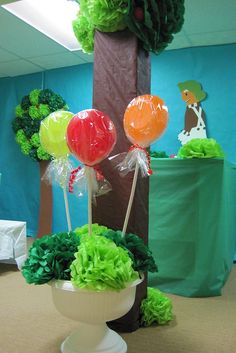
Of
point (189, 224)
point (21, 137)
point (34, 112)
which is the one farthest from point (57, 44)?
point (189, 224)

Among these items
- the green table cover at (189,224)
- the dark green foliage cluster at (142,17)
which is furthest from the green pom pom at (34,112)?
the dark green foliage cluster at (142,17)

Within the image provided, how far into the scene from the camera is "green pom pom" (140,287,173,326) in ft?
6.30

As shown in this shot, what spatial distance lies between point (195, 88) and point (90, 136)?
2.36m

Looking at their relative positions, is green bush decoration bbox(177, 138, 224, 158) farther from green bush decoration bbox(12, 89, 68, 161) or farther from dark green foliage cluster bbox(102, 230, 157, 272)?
green bush decoration bbox(12, 89, 68, 161)

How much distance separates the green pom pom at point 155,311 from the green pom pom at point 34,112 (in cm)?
269

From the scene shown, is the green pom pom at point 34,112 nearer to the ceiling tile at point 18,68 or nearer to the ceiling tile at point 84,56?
the ceiling tile at point 18,68

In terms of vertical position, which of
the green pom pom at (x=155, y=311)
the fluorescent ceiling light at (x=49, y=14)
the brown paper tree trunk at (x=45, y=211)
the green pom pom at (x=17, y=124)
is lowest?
the green pom pom at (x=155, y=311)

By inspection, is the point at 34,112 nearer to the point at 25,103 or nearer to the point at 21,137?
the point at 25,103

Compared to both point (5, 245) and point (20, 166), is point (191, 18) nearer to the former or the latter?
point (5, 245)

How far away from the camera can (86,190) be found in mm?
1646

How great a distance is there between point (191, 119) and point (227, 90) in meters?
0.45

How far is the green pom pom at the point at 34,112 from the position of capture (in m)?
3.99

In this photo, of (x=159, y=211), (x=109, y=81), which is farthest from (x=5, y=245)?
(x=109, y=81)

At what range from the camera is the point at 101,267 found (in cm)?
133
